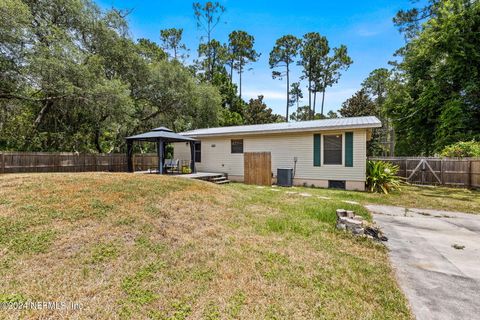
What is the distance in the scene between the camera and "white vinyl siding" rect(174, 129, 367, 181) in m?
9.95

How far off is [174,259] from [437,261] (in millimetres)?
3935

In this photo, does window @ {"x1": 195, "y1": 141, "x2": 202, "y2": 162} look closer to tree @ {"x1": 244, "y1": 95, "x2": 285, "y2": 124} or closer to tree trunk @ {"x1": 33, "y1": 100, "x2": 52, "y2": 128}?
tree trunk @ {"x1": 33, "y1": 100, "x2": 52, "y2": 128}

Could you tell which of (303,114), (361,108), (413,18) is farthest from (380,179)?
(303,114)

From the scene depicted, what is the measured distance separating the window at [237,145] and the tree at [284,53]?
64.0 feet

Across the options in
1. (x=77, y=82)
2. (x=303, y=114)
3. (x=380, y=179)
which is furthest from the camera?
(x=303, y=114)

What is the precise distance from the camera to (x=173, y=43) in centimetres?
2502

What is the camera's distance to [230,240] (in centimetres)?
403

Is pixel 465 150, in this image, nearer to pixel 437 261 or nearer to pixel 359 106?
pixel 437 261

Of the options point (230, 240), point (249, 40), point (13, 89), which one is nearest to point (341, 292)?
point (230, 240)

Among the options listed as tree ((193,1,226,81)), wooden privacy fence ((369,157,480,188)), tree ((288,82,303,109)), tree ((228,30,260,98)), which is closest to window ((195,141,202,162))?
wooden privacy fence ((369,157,480,188))

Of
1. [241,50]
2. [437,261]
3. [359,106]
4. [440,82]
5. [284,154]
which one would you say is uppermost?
[241,50]

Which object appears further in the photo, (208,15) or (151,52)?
(208,15)

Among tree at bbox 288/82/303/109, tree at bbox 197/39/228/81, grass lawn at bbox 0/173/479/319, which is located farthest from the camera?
tree at bbox 288/82/303/109

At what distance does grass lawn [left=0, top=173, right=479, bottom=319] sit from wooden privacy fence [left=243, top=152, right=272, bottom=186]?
18.6 ft
